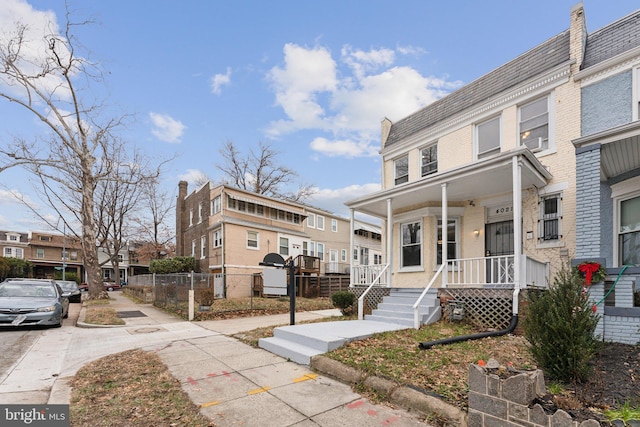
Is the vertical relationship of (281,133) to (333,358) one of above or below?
above

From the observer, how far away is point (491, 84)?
417 inches

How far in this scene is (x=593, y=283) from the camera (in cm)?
596

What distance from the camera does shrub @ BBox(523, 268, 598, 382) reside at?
364 cm

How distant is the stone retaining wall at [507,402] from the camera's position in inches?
101

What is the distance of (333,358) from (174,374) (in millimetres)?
2431

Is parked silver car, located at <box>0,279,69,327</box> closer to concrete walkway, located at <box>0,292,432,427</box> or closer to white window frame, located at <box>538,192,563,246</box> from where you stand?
concrete walkway, located at <box>0,292,432,427</box>

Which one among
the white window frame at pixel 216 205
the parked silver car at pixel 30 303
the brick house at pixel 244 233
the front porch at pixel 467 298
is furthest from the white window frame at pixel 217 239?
the front porch at pixel 467 298

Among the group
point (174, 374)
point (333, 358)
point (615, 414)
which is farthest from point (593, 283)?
point (174, 374)

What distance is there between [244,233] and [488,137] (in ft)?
50.1

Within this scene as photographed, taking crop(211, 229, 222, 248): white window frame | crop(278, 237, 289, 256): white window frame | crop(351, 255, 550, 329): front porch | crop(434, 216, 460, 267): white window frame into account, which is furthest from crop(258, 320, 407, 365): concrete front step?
crop(278, 237, 289, 256): white window frame

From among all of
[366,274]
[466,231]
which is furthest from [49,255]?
[466,231]

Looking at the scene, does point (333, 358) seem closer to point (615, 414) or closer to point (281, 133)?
point (615, 414)

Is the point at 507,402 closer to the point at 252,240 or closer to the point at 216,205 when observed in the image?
the point at 252,240

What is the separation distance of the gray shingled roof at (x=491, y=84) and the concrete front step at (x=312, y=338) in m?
7.86
